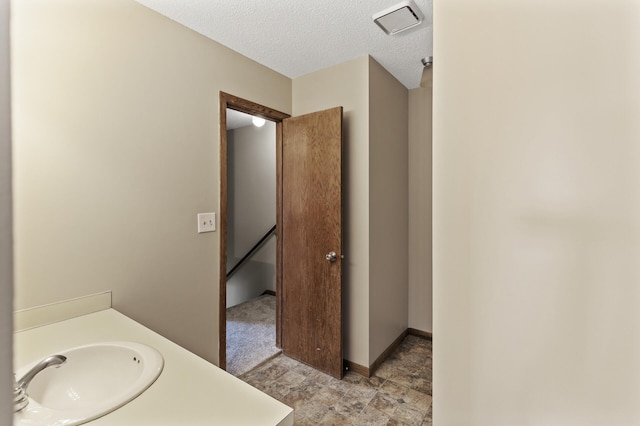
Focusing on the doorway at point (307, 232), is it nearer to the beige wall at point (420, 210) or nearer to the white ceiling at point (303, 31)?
the white ceiling at point (303, 31)

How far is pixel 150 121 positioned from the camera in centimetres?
155

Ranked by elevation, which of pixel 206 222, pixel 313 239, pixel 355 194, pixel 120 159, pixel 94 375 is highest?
pixel 120 159

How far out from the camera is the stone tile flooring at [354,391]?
1673 millimetres

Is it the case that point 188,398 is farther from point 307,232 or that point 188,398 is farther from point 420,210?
point 420,210

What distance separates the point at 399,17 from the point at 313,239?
1.51m

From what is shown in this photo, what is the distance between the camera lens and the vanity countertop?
65 centimetres

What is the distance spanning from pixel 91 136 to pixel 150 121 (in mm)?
298

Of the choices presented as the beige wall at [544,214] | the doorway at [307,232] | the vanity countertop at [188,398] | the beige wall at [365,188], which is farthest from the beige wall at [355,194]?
the beige wall at [544,214]

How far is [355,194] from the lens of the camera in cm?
212

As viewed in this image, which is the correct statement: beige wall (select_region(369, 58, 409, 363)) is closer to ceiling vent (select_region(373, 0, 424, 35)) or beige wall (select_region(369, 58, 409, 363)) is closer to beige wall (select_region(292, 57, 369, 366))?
beige wall (select_region(292, 57, 369, 366))

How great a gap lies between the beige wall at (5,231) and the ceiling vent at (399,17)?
69.8 inches

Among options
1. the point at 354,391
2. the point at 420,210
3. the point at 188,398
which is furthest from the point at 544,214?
the point at 420,210

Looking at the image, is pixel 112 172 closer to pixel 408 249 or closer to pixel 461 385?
pixel 461 385

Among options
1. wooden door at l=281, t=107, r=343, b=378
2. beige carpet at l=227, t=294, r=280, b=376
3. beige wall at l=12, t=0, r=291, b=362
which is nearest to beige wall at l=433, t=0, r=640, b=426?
beige wall at l=12, t=0, r=291, b=362
